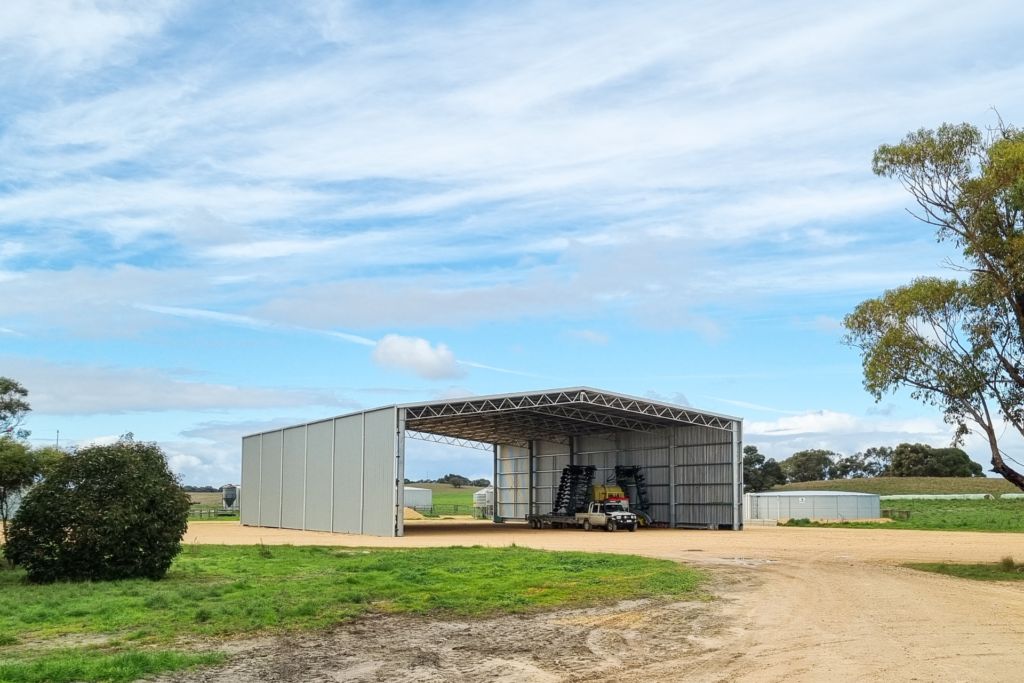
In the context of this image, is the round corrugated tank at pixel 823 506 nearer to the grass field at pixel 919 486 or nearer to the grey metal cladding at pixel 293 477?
the grey metal cladding at pixel 293 477

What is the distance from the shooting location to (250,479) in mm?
65125

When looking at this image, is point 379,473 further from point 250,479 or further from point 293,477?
point 250,479

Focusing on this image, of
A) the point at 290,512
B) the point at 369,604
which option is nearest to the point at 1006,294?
the point at 369,604

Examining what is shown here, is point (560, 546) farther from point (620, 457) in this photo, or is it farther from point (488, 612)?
point (620, 457)

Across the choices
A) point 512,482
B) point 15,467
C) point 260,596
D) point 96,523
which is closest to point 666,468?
point 512,482

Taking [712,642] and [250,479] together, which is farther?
[250,479]

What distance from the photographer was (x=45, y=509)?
21000mm

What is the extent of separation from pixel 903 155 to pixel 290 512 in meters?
43.5

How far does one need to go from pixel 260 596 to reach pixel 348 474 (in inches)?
1325

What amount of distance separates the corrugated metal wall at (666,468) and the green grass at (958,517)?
12.3 m

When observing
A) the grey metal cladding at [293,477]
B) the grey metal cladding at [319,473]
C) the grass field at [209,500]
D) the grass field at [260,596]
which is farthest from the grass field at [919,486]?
the grass field at [260,596]

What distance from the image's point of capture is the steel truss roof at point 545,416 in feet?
166

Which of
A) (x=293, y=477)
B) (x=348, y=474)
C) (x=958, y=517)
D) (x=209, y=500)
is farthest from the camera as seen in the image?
(x=209, y=500)

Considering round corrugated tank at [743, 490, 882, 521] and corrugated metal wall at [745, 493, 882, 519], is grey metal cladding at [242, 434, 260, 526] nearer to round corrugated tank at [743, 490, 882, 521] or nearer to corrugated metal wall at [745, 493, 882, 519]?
round corrugated tank at [743, 490, 882, 521]
